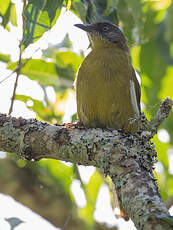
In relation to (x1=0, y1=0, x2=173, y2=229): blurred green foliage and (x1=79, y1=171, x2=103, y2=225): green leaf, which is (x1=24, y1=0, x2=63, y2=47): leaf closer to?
(x1=0, y1=0, x2=173, y2=229): blurred green foliage

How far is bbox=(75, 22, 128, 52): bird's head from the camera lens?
5608 millimetres

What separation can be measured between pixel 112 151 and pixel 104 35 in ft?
8.80

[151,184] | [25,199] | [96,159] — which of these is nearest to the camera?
[151,184]

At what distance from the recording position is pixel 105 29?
5.81 meters

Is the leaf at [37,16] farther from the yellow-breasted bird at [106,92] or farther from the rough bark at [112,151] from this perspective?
the yellow-breasted bird at [106,92]

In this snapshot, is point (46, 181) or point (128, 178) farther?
point (46, 181)

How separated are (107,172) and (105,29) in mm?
2970

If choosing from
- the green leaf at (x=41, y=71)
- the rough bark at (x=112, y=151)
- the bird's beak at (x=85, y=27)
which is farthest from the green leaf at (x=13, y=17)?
the rough bark at (x=112, y=151)

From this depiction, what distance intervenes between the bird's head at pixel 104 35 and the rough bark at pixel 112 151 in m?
1.94

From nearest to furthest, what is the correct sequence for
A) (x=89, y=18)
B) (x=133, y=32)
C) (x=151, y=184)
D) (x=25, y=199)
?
(x=151, y=184) < (x=89, y=18) < (x=133, y=32) < (x=25, y=199)

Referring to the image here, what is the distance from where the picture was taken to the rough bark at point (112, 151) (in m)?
2.63

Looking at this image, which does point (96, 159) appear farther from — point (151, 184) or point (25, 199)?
point (25, 199)

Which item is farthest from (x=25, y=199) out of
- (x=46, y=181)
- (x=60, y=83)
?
(x=60, y=83)

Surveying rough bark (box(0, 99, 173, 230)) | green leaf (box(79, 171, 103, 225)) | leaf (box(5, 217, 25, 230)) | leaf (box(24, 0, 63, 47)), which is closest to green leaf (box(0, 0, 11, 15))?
leaf (box(24, 0, 63, 47))
